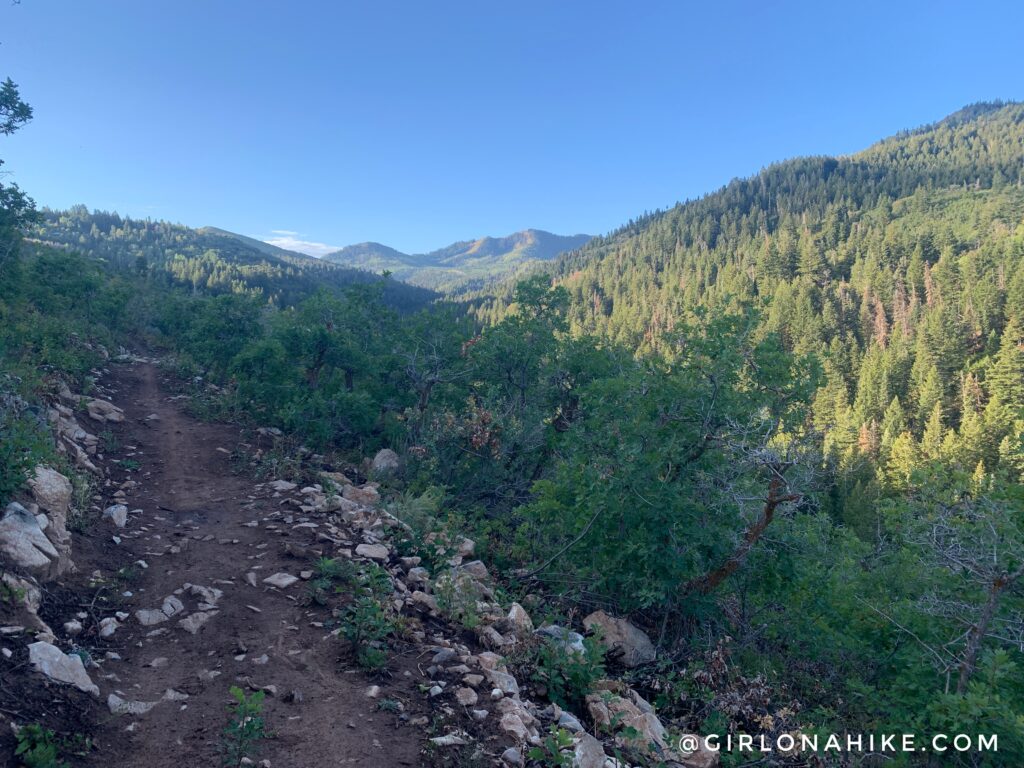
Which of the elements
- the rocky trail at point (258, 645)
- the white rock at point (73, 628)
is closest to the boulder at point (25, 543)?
the rocky trail at point (258, 645)

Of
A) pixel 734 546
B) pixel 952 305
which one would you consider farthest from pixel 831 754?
pixel 952 305

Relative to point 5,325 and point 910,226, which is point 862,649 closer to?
point 5,325

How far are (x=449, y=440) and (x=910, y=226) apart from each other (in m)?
186

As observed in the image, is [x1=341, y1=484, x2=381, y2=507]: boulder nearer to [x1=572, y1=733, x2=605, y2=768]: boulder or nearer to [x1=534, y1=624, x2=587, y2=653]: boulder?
[x1=534, y1=624, x2=587, y2=653]: boulder

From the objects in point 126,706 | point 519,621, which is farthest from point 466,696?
point 126,706

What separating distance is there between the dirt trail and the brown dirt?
0.5 inches

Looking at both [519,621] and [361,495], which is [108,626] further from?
[361,495]

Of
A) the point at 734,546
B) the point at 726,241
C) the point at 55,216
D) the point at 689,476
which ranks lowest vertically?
the point at 734,546

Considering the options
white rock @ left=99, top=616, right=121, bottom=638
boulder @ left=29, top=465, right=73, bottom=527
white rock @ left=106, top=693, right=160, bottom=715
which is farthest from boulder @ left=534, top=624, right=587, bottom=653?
boulder @ left=29, top=465, right=73, bottom=527

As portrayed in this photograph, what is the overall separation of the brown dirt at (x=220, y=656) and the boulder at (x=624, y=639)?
3254 millimetres

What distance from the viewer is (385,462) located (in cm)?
1473

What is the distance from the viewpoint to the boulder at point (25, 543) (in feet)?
18.4

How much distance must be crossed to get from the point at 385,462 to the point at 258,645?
9.17m

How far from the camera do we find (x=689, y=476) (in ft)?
28.9
